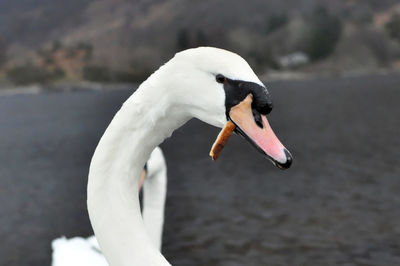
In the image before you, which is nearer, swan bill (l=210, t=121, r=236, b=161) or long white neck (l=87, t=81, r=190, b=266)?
swan bill (l=210, t=121, r=236, b=161)

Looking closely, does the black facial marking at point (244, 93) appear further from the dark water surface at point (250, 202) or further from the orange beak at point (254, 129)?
the dark water surface at point (250, 202)

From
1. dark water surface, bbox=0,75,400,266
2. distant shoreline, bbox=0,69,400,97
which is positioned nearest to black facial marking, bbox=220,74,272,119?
dark water surface, bbox=0,75,400,266

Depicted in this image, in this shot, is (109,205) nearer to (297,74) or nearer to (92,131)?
(92,131)

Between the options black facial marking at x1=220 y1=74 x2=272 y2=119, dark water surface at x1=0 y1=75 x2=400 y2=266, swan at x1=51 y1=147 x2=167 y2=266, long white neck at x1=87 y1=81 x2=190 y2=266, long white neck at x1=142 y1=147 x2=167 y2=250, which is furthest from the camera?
dark water surface at x1=0 y1=75 x2=400 y2=266

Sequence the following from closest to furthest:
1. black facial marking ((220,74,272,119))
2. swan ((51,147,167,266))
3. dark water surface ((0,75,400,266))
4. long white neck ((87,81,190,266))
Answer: black facial marking ((220,74,272,119))
long white neck ((87,81,190,266))
swan ((51,147,167,266))
dark water surface ((0,75,400,266))

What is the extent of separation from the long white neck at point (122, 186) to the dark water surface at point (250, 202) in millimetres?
10463

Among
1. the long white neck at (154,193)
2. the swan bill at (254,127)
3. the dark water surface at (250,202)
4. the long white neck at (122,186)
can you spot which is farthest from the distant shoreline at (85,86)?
the swan bill at (254,127)

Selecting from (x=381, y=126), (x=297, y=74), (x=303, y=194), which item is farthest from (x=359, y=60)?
(x=303, y=194)

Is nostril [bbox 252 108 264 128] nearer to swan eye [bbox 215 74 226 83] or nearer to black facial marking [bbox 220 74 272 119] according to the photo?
black facial marking [bbox 220 74 272 119]

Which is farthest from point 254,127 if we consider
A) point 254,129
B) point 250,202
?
point 250,202

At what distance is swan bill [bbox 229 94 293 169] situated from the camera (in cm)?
247

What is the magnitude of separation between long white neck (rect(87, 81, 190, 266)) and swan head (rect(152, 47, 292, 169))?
0.17 meters

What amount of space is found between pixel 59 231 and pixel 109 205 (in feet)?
51.8

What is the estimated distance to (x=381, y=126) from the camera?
39250mm
